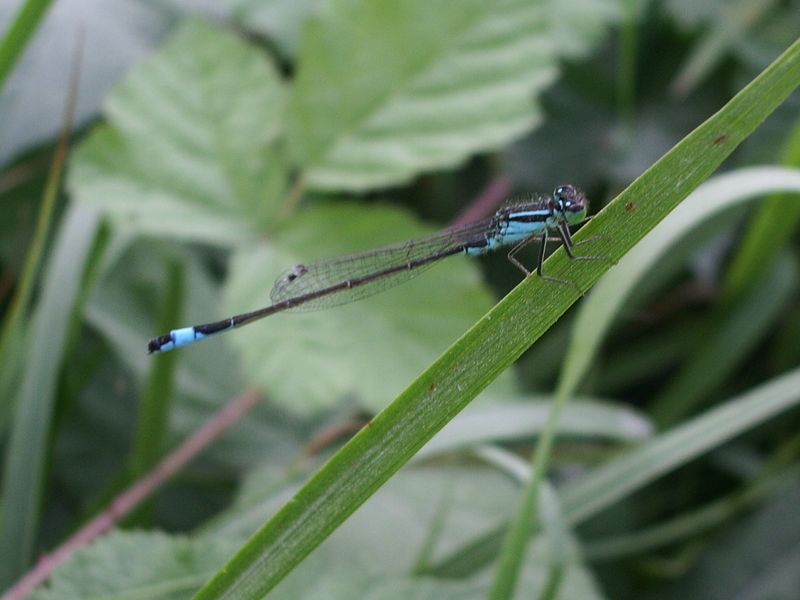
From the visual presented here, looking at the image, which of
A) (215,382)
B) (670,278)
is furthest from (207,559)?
(670,278)

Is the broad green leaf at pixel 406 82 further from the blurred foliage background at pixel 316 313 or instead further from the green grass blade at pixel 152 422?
the green grass blade at pixel 152 422

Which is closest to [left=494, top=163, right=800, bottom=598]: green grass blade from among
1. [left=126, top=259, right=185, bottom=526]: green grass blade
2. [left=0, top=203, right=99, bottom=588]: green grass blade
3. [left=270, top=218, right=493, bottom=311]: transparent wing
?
[left=270, top=218, right=493, bottom=311]: transparent wing

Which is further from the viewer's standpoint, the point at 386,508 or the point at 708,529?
the point at 708,529

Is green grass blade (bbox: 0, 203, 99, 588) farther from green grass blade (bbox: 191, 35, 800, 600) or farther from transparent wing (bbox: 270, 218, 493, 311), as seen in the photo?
green grass blade (bbox: 191, 35, 800, 600)

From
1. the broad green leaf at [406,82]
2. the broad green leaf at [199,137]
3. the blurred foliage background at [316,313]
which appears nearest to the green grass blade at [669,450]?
the blurred foliage background at [316,313]

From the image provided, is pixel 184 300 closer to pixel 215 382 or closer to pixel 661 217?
pixel 215 382

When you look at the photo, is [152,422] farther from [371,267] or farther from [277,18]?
[277,18]
